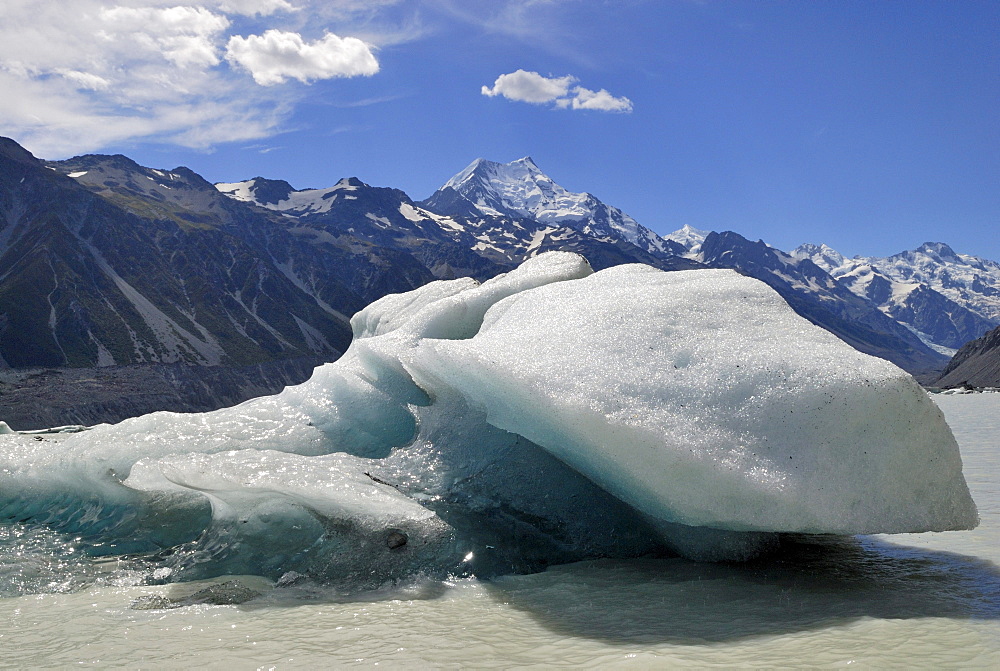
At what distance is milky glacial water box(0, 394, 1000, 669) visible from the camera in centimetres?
466

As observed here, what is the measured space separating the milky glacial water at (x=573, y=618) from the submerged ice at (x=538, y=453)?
1.98 feet

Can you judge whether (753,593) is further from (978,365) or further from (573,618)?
(978,365)

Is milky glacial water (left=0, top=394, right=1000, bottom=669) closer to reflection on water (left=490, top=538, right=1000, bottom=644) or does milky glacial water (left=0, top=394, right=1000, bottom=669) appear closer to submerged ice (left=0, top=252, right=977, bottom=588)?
reflection on water (left=490, top=538, right=1000, bottom=644)

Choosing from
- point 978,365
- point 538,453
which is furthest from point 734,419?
point 978,365

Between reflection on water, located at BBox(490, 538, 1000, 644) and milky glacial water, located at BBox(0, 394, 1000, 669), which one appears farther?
reflection on water, located at BBox(490, 538, 1000, 644)

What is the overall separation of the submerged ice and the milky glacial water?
603 millimetres

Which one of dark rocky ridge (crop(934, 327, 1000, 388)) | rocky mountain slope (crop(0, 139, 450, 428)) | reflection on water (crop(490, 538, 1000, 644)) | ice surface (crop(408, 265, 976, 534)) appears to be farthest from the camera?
rocky mountain slope (crop(0, 139, 450, 428))

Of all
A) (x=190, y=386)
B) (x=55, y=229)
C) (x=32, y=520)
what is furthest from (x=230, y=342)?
(x=32, y=520)

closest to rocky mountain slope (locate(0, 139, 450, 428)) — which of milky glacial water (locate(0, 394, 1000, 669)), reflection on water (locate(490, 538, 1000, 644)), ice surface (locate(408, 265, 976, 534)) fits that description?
milky glacial water (locate(0, 394, 1000, 669))

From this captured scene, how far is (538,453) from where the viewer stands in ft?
28.3

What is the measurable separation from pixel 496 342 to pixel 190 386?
152 metres

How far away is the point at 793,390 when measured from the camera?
6082 mm

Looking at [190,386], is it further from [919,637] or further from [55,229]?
[919,637]

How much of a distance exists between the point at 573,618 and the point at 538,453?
312cm
